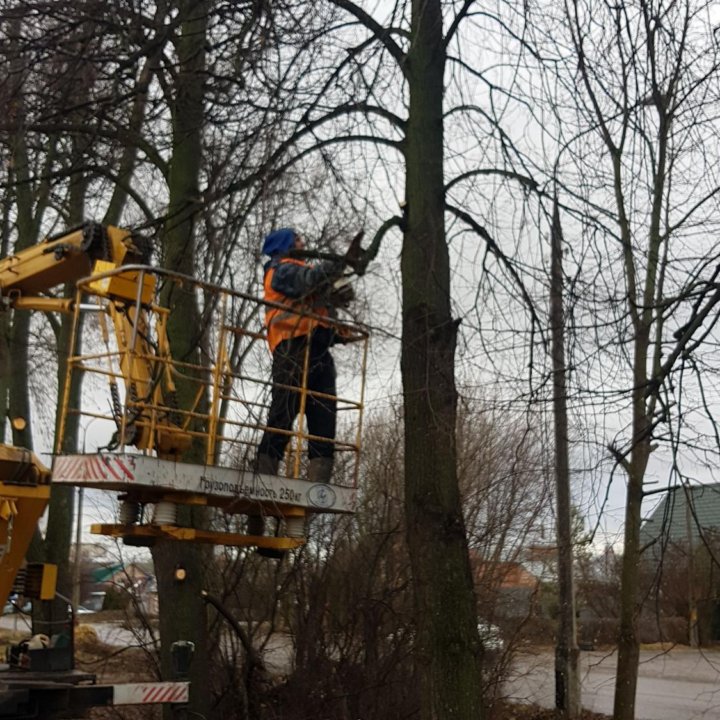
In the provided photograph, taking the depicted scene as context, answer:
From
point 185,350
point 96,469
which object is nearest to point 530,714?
point 185,350

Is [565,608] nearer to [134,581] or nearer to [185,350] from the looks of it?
[134,581]

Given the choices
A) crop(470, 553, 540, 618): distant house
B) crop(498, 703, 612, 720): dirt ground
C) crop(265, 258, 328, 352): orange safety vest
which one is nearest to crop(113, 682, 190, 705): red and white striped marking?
crop(265, 258, 328, 352): orange safety vest

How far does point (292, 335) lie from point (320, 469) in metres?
1.08

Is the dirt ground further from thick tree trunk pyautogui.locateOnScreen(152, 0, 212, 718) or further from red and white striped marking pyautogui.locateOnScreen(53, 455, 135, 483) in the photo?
red and white striped marking pyautogui.locateOnScreen(53, 455, 135, 483)

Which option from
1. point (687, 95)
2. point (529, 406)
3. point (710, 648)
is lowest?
point (710, 648)

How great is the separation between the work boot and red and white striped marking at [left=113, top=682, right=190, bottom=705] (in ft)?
7.52

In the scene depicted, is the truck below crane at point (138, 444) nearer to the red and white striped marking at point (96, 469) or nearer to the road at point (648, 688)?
the red and white striped marking at point (96, 469)

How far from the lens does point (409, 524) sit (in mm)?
6531

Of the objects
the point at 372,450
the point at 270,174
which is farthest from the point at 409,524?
the point at 372,450

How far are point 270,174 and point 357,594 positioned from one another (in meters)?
5.37

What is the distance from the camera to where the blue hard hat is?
22.2 ft

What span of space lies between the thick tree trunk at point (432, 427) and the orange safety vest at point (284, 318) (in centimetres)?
64

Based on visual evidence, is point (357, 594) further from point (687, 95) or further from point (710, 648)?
point (710, 648)

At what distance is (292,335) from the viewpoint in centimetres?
657
